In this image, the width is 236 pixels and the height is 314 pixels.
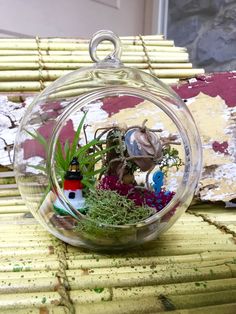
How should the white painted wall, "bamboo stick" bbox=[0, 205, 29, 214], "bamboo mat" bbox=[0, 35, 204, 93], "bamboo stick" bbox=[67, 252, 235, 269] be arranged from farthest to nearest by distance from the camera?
the white painted wall → "bamboo mat" bbox=[0, 35, 204, 93] → "bamboo stick" bbox=[0, 205, 29, 214] → "bamboo stick" bbox=[67, 252, 235, 269]

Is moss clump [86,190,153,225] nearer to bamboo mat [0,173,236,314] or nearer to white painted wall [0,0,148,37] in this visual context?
bamboo mat [0,173,236,314]

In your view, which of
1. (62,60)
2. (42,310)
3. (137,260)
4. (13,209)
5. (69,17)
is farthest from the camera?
(69,17)

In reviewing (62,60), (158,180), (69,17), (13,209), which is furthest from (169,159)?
(69,17)

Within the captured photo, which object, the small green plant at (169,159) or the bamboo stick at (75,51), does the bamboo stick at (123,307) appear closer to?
the small green plant at (169,159)

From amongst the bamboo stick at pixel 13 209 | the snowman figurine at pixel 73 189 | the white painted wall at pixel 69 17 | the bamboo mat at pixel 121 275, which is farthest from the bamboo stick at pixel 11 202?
the white painted wall at pixel 69 17

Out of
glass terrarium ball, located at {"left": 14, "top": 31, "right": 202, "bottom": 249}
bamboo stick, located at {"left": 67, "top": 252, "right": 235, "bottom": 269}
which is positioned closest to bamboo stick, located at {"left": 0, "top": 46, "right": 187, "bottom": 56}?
glass terrarium ball, located at {"left": 14, "top": 31, "right": 202, "bottom": 249}

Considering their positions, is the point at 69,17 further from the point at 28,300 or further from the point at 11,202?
the point at 28,300

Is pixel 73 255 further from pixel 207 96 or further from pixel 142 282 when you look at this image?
pixel 207 96
